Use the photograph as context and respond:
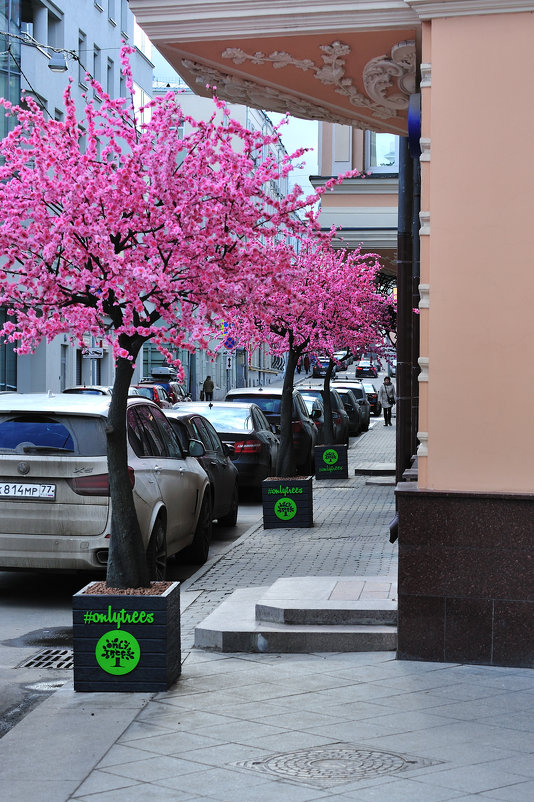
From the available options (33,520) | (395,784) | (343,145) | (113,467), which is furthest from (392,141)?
(395,784)

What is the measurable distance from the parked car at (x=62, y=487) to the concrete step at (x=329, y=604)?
1576mm

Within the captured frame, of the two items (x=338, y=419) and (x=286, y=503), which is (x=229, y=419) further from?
(x=338, y=419)

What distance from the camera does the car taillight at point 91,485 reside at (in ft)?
31.3

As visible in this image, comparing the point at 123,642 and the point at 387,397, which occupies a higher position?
the point at 387,397

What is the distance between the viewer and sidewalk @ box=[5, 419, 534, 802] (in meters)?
4.98

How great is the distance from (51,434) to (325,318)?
12418mm

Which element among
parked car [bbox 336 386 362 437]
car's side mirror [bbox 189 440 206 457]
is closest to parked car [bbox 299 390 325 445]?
parked car [bbox 336 386 362 437]

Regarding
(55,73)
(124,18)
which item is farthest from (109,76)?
(55,73)

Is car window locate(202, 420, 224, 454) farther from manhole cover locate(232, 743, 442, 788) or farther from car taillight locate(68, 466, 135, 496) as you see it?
manhole cover locate(232, 743, 442, 788)

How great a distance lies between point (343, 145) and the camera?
24344 mm

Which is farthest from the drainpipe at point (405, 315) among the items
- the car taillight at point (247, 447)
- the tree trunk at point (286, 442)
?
the car taillight at point (247, 447)

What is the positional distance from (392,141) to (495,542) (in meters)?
16.3

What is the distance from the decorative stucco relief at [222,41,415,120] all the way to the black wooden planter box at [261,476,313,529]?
6.97m

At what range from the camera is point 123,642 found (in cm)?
673
